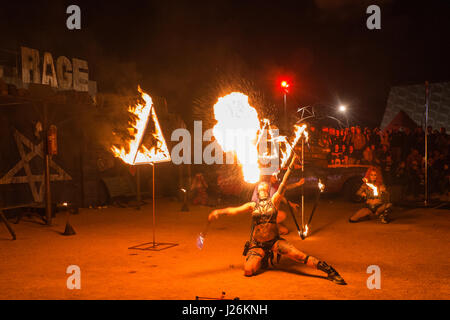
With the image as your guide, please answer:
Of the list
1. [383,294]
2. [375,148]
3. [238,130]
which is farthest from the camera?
[375,148]

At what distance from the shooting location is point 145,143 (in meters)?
10.1

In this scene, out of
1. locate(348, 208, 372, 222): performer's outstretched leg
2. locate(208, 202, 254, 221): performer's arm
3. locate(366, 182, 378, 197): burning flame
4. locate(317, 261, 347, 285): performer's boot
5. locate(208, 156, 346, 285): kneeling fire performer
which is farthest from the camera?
locate(366, 182, 378, 197): burning flame

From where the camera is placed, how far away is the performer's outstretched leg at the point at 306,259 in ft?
22.2

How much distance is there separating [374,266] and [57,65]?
42.0 feet

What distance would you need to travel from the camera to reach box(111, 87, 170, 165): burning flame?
1003 cm

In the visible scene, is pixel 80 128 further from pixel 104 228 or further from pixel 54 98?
pixel 104 228

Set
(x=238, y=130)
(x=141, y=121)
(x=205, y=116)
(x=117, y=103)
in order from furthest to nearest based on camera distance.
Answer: (x=205, y=116) < (x=117, y=103) < (x=141, y=121) < (x=238, y=130)

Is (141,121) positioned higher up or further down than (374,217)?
higher up

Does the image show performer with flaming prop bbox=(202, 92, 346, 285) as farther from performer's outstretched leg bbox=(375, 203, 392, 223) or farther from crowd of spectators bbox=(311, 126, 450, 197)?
crowd of spectators bbox=(311, 126, 450, 197)

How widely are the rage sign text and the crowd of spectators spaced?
893 cm

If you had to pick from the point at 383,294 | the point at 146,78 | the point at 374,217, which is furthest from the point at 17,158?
the point at 383,294

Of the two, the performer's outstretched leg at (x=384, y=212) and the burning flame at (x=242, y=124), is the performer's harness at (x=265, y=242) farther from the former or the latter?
the performer's outstretched leg at (x=384, y=212)

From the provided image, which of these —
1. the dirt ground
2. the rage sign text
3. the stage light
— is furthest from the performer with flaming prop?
the stage light

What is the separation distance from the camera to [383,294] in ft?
20.1
